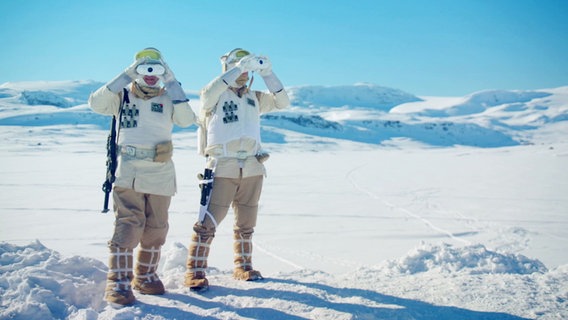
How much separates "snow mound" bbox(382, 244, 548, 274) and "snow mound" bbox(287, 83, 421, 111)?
113 metres

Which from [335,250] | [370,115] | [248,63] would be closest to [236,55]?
[248,63]

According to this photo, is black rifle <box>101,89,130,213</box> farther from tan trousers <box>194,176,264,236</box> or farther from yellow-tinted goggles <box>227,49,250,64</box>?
yellow-tinted goggles <box>227,49,250,64</box>

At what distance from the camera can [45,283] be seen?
3068 mm

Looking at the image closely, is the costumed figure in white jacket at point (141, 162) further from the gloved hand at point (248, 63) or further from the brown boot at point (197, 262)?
the gloved hand at point (248, 63)

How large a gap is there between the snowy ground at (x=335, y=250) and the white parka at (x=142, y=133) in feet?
2.84

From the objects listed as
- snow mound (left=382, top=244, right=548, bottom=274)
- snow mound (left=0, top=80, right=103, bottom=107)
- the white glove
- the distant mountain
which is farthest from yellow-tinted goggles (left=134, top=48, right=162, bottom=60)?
snow mound (left=0, top=80, right=103, bottom=107)

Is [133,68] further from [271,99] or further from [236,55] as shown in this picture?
[271,99]

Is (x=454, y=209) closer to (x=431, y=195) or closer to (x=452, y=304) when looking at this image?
(x=431, y=195)

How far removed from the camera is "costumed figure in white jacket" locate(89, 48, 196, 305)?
316 centimetres

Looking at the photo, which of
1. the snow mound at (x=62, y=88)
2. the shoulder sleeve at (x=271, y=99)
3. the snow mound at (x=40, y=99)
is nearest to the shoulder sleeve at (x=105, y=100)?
the shoulder sleeve at (x=271, y=99)

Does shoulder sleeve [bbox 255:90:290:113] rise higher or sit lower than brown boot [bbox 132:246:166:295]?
higher

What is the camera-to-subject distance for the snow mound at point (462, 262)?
13.2 feet

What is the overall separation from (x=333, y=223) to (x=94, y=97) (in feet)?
17.8

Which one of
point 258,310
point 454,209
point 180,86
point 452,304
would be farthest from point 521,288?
point 454,209
